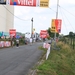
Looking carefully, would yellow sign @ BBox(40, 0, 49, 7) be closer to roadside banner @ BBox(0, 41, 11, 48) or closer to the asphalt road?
the asphalt road

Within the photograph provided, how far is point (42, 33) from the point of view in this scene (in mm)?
67312

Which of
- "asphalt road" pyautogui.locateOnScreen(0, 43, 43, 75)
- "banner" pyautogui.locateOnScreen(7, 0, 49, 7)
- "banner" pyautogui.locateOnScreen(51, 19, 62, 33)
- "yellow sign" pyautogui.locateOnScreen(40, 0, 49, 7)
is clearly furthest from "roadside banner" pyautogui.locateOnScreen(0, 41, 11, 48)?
"yellow sign" pyautogui.locateOnScreen(40, 0, 49, 7)

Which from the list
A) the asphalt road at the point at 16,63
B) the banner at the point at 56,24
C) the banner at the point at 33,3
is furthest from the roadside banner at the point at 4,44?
the banner at the point at 33,3

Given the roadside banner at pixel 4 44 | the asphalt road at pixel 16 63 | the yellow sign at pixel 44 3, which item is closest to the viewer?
the asphalt road at pixel 16 63

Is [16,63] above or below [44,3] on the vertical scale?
below

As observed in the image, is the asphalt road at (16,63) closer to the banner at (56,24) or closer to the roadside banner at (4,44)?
the banner at (56,24)

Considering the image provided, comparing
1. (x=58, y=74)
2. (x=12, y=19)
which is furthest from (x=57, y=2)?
(x=12, y=19)

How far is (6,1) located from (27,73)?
7796 millimetres

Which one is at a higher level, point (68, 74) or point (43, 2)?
point (43, 2)

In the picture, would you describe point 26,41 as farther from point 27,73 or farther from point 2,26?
point 27,73

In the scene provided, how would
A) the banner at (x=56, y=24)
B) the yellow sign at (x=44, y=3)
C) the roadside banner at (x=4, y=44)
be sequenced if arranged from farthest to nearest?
the roadside banner at (x=4, y=44) → the banner at (x=56, y=24) → the yellow sign at (x=44, y=3)

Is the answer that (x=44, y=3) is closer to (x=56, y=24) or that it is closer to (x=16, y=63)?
(x=16, y=63)

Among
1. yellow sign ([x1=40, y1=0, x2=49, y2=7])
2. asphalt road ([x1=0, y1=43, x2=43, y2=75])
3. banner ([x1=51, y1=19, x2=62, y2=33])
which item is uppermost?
yellow sign ([x1=40, y1=0, x2=49, y2=7])

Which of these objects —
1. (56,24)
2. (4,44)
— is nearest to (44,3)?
(56,24)
